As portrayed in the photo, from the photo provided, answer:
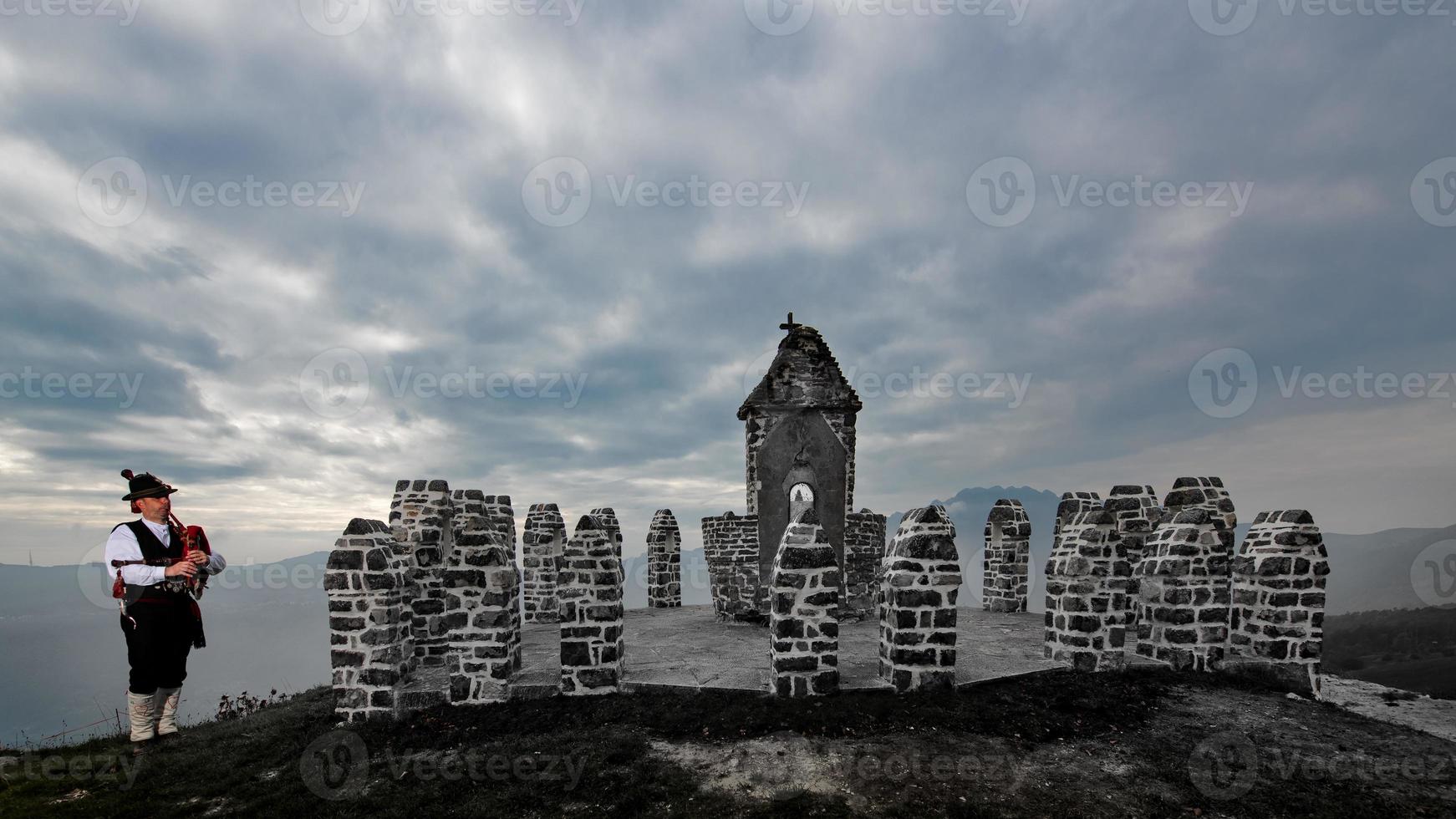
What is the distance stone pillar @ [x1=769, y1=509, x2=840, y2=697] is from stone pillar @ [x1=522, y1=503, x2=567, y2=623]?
10840mm

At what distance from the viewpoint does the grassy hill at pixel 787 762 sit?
6258mm

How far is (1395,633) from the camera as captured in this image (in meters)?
25.0

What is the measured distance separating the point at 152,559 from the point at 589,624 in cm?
626

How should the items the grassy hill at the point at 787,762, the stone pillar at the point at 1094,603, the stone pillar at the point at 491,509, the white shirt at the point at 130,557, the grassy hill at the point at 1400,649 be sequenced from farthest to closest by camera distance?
the stone pillar at the point at 491,509 → the grassy hill at the point at 1400,649 → the stone pillar at the point at 1094,603 → the white shirt at the point at 130,557 → the grassy hill at the point at 787,762

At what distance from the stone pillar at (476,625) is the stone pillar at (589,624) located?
0.94 m

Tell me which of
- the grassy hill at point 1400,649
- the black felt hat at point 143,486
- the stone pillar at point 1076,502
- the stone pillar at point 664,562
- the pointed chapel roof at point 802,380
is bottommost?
the grassy hill at point 1400,649

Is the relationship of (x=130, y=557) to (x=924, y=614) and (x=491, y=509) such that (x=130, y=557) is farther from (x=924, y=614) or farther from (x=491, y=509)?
(x=924, y=614)
